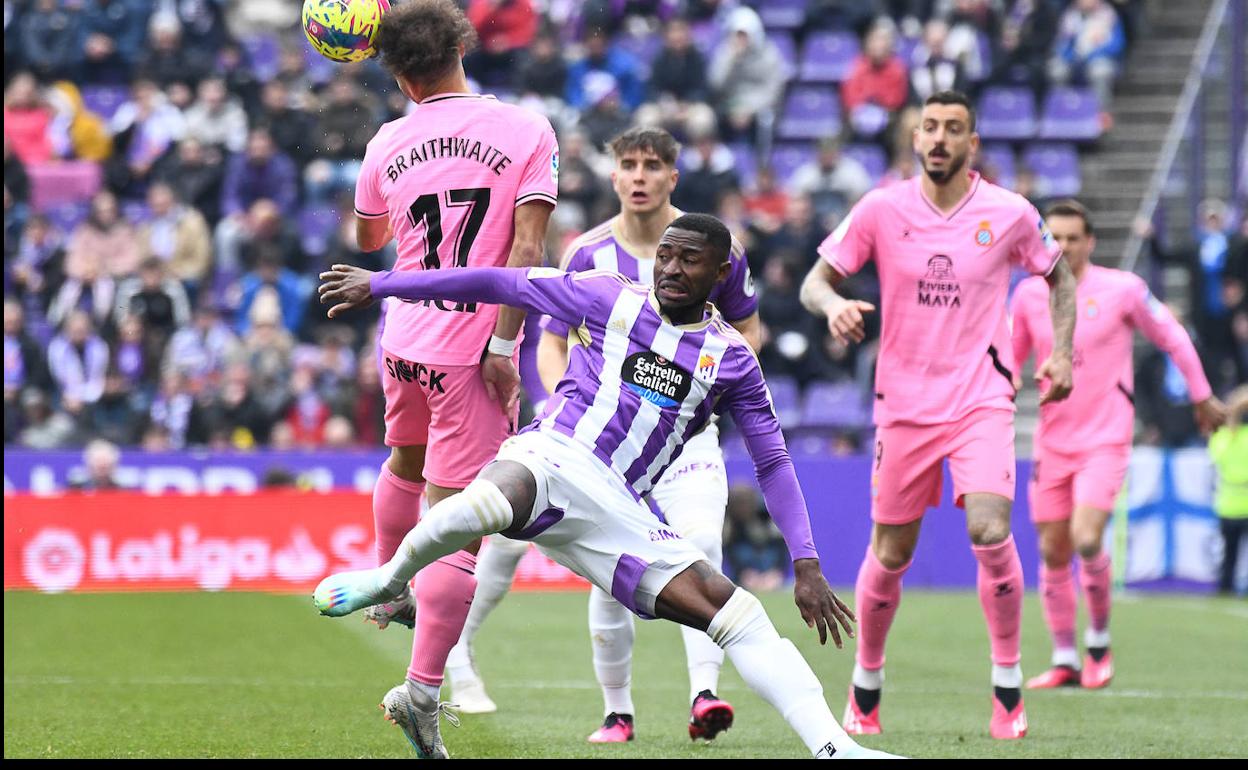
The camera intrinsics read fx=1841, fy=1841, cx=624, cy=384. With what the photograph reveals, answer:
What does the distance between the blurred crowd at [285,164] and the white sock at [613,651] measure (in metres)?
9.33

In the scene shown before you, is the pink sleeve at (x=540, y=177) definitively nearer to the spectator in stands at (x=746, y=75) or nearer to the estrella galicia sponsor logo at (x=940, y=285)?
the estrella galicia sponsor logo at (x=940, y=285)

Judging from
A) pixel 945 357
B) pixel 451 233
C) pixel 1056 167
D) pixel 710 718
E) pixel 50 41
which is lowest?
pixel 1056 167

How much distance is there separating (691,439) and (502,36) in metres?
12.0

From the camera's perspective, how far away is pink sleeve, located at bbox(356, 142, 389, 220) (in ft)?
23.3

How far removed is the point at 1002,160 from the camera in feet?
71.2

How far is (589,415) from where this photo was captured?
20.9ft

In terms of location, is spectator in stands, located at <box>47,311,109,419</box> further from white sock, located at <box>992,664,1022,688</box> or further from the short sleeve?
white sock, located at <box>992,664,1022,688</box>

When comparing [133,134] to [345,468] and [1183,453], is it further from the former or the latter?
[1183,453]

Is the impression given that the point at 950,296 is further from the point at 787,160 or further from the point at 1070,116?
the point at 1070,116

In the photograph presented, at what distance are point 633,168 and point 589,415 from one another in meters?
2.16

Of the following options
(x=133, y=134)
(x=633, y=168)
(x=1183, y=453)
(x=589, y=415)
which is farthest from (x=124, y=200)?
(x=589, y=415)

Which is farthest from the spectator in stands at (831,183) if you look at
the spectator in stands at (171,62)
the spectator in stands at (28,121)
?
the spectator in stands at (28,121)

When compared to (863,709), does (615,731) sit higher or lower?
higher

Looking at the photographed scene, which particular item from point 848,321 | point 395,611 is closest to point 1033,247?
point 848,321
